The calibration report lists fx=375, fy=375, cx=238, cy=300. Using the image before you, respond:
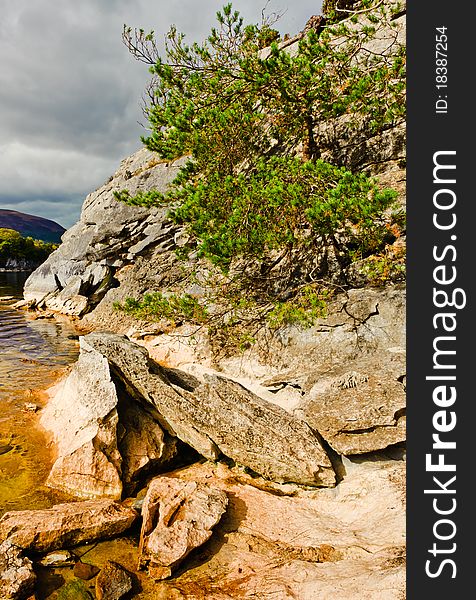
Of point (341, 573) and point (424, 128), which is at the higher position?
point (424, 128)

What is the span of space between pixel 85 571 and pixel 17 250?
328 ft

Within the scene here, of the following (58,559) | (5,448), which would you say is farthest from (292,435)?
(5,448)

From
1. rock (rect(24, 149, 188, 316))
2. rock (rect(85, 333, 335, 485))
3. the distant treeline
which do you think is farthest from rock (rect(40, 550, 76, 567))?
the distant treeline

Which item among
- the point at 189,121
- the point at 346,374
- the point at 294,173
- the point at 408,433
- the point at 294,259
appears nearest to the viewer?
the point at 408,433

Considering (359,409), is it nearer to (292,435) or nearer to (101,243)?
(292,435)

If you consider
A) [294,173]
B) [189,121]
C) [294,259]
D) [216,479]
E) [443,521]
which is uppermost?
[189,121]

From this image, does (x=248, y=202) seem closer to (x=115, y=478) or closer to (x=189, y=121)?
(x=189, y=121)

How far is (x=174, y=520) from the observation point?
19.3ft

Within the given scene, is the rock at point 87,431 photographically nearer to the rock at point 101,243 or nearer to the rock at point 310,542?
the rock at point 310,542

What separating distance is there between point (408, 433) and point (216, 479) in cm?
504

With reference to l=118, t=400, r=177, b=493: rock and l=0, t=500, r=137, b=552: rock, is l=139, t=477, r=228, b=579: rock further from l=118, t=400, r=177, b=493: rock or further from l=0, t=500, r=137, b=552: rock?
l=118, t=400, r=177, b=493: rock

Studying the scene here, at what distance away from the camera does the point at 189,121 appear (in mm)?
10641

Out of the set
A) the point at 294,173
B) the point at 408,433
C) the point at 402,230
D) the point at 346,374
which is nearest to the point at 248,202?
the point at 294,173

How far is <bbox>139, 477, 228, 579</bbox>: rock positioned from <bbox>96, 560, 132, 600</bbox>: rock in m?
0.32
